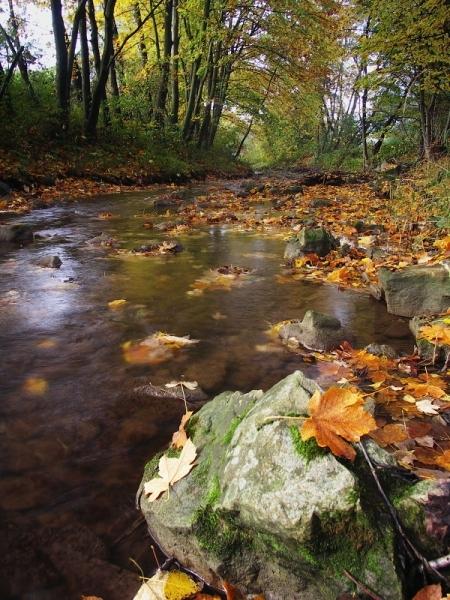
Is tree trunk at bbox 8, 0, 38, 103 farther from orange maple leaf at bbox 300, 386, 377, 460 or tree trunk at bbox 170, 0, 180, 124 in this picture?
orange maple leaf at bbox 300, 386, 377, 460

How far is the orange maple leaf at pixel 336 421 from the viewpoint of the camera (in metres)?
1.29

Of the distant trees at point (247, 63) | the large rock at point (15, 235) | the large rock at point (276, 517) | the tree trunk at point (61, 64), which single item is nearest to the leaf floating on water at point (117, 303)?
the large rock at point (276, 517)

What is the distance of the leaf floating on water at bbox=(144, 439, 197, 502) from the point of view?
5.37ft

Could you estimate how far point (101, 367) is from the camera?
9.60ft

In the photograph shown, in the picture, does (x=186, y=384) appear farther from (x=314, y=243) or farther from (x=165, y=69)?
(x=165, y=69)

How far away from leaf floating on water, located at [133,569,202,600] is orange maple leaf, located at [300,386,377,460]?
0.66 meters

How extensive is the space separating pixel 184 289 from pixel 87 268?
4.79ft

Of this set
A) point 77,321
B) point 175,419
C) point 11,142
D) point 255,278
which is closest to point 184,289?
point 255,278

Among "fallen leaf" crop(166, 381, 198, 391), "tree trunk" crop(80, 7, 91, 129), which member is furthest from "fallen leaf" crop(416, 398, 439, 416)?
"tree trunk" crop(80, 7, 91, 129)

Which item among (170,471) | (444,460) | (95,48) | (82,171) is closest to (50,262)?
(170,471)

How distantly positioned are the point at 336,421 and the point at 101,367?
1.97 m

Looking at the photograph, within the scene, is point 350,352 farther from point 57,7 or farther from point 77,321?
point 57,7

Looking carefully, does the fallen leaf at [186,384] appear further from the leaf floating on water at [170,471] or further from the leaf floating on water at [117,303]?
the leaf floating on water at [117,303]

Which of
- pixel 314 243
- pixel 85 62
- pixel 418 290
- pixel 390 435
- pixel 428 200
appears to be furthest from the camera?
pixel 85 62
